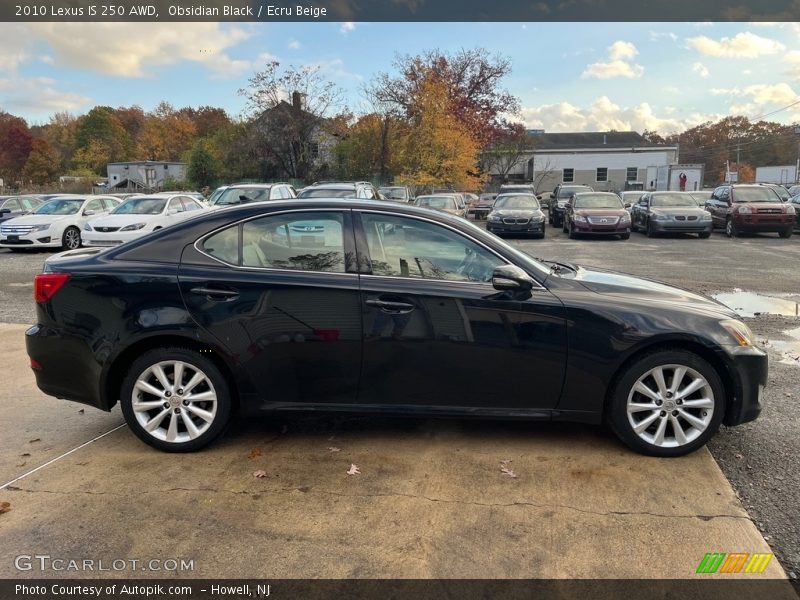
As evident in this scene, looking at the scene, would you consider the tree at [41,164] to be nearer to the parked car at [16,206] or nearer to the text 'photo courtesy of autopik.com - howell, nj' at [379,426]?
the parked car at [16,206]

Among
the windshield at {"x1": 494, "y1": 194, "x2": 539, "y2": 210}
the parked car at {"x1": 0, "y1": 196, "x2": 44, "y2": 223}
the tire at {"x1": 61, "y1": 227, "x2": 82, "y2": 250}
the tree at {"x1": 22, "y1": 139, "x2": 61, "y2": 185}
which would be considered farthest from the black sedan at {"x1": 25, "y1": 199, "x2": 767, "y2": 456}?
the tree at {"x1": 22, "y1": 139, "x2": 61, "y2": 185}

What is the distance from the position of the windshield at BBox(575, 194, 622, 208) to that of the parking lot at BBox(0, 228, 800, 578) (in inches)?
617

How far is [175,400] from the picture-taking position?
12.6 ft

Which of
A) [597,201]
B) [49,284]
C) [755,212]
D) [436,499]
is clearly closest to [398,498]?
[436,499]

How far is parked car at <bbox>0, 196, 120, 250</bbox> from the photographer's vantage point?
632 inches

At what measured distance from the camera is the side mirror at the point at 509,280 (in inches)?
144

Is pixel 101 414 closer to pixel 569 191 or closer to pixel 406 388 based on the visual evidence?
pixel 406 388

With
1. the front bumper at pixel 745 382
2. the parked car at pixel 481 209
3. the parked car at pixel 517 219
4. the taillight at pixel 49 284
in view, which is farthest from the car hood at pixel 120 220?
the parked car at pixel 481 209

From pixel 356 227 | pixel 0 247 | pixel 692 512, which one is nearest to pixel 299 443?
pixel 356 227

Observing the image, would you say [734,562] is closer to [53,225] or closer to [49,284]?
[49,284]

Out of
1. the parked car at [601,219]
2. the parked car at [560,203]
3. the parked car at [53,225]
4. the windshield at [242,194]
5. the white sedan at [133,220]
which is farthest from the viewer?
the parked car at [560,203]

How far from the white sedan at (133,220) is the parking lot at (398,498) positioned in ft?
37.6

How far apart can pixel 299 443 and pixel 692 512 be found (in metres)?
2.45

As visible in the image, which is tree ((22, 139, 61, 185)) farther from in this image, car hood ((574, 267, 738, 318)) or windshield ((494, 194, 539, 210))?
car hood ((574, 267, 738, 318))
